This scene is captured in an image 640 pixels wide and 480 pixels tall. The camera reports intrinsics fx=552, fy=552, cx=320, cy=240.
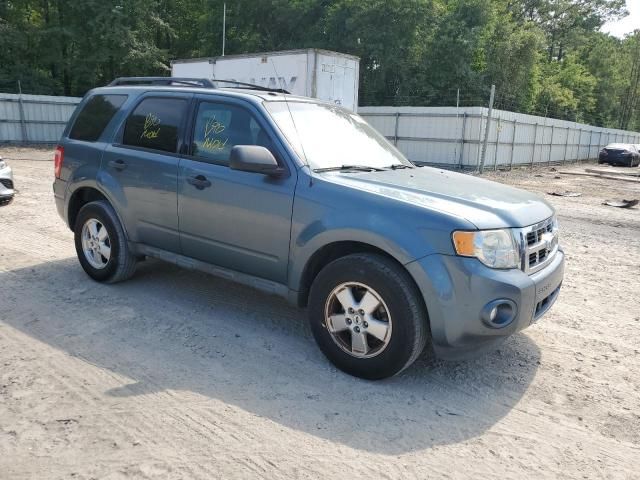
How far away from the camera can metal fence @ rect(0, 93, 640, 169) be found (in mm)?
21375

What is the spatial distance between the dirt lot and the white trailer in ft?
32.3

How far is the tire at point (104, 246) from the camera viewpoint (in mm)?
5102

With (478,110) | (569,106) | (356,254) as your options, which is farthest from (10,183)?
(569,106)

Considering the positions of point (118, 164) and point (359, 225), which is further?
point (118, 164)

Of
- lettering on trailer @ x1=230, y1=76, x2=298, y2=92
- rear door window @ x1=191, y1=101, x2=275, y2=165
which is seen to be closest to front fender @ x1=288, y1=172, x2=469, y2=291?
rear door window @ x1=191, y1=101, x2=275, y2=165

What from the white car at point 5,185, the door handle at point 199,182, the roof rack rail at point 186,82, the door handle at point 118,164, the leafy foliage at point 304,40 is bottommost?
the white car at point 5,185

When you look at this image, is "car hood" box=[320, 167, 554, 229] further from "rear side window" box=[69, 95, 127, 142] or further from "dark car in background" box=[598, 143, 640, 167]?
"dark car in background" box=[598, 143, 640, 167]

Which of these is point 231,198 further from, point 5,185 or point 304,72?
point 304,72

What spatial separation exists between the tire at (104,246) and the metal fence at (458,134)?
59.4 ft

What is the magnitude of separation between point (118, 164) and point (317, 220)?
2.28 metres

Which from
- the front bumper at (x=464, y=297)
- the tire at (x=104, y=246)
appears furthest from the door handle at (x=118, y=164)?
the front bumper at (x=464, y=297)

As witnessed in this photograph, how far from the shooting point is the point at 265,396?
3.39 metres

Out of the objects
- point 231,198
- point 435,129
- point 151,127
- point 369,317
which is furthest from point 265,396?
point 435,129

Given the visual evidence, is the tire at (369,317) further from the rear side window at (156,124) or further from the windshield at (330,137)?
the rear side window at (156,124)
